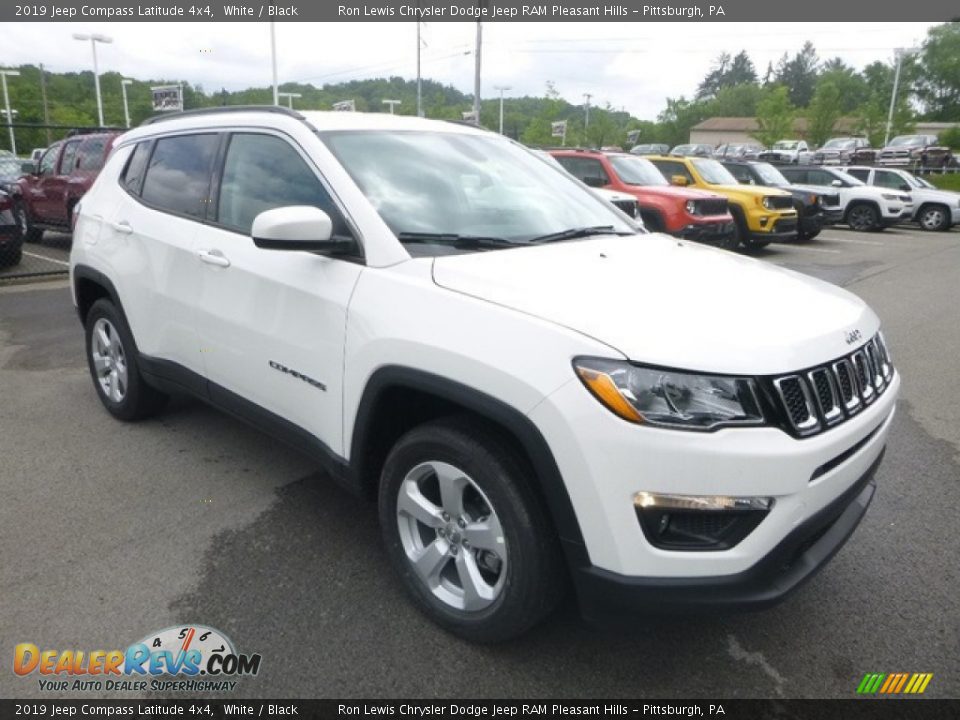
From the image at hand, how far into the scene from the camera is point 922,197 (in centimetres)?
1992

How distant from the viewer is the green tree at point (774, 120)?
46688 millimetres

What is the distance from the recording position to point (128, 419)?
181 inches

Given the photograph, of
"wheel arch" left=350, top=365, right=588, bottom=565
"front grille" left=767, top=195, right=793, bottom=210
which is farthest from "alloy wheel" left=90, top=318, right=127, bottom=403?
"front grille" left=767, top=195, right=793, bottom=210

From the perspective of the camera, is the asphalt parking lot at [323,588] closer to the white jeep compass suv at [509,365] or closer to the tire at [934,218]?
the white jeep compass suv at [509,365]

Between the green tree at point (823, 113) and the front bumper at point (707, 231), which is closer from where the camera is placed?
the front bumper at point (707, 231)

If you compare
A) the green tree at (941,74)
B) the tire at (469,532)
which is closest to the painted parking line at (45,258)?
the tire at (469,532)

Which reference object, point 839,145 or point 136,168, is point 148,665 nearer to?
point 136,168

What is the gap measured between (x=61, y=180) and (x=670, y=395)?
41.5 feet

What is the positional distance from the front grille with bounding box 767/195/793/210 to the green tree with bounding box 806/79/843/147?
3766cm

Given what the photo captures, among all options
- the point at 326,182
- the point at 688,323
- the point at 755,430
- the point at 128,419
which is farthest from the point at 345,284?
the point at 128,419

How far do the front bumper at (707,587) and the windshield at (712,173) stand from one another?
43.8 feet

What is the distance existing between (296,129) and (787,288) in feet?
6.99

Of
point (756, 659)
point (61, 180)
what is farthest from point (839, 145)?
point (756, 659)

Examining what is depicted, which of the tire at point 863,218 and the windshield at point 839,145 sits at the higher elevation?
the windshield at point 839,145
